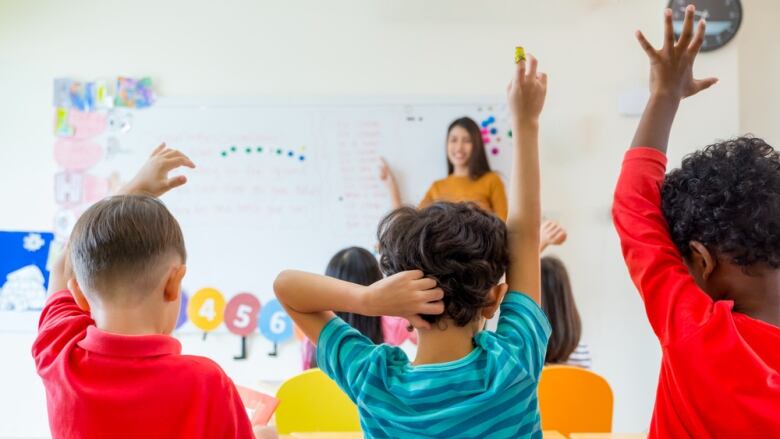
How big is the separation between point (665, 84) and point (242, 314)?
2.43m

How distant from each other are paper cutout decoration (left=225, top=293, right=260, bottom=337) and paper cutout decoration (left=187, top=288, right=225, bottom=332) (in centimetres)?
4

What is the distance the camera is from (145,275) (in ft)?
3.28

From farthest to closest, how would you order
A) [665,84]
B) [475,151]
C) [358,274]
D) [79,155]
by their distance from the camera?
[79,155]
[475,151]
[358,274]
[665,84]

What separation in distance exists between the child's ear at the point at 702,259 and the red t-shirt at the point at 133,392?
0.77 metres

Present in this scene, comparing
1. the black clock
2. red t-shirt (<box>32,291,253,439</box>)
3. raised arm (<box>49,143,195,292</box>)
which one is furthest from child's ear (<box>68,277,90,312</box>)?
the black clock

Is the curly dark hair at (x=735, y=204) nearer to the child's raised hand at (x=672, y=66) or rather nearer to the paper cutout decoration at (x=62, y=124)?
the child's raised hand at (x=672, y=66)

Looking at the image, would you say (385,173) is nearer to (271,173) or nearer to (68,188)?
(271,173)

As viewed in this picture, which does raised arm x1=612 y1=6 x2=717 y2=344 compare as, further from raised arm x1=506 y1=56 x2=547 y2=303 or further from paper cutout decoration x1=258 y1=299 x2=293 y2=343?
paper cutout decoration x1=258 y1=299 x2=293 y2=343

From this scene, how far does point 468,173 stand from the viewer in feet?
10.0

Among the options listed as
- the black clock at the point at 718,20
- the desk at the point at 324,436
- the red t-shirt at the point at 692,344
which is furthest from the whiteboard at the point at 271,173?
the red t-shirt at the point at 692,344

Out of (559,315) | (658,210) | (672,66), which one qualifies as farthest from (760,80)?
(658,210)

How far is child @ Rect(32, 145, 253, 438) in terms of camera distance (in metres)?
0.93

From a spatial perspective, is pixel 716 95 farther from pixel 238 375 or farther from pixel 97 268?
pixel 97 268

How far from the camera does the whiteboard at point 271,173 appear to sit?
121 inches
